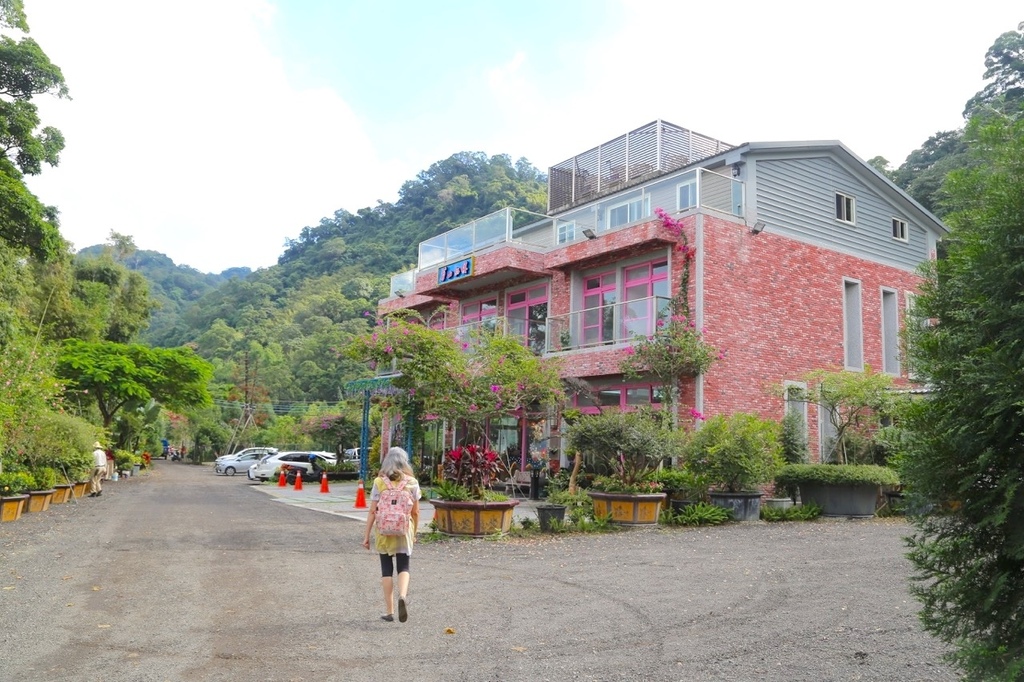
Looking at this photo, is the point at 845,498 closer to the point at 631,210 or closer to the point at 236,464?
the point at 631,210

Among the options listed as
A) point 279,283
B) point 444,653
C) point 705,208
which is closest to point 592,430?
point 705,208

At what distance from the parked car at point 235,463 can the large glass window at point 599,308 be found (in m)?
26.6

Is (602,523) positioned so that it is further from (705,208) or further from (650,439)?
(705,208)

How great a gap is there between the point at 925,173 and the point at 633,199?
18056 millimetres

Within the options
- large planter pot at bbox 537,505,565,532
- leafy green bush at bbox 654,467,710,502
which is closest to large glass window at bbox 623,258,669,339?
leafy green bush at bbox 654,467,710,502

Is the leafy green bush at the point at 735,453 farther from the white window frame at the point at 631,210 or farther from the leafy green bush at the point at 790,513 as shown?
the white window frame at the point at 631,210

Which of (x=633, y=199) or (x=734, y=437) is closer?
(x=734, y=437)

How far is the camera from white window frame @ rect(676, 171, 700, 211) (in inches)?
697

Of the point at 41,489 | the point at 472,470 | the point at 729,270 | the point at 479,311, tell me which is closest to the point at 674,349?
the point at 729,270

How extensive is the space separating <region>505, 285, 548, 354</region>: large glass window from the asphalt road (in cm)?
912

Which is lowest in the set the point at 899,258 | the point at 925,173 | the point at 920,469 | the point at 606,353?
the point at 920,469

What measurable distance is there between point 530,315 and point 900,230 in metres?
9.94

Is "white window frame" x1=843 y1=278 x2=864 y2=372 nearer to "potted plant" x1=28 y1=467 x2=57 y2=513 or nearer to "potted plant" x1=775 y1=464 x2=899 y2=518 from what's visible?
"potted plant" x1=775 y1=464 x2=899 y2=518

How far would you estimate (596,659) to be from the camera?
521 cm
